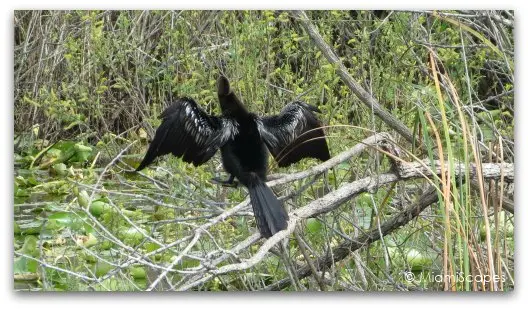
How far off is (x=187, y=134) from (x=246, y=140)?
0.74 ft

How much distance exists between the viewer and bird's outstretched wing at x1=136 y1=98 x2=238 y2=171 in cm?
346

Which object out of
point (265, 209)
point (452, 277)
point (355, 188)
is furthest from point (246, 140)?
point (452, 277)

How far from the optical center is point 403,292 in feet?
11.7

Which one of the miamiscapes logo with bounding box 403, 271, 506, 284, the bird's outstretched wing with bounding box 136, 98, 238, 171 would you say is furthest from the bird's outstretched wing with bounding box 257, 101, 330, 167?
the miamiscapes logo with bounding box 403, 271, 506, 284

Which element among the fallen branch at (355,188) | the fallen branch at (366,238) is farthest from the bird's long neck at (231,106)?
the fallen branch at (366,238)

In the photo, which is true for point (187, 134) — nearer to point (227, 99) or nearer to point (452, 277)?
point (227, 99)

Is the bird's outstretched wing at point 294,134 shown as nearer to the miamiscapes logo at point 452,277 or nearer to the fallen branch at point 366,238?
the fallen branch at point 366,238

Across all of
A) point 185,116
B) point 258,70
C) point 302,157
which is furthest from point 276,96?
point 185,116

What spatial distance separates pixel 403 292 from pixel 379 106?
→ 64cm

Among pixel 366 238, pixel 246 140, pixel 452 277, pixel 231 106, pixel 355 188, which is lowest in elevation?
pixel 452 277

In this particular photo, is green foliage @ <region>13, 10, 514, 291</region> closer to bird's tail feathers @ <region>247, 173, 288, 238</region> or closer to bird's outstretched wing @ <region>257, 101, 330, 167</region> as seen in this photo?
bird's outstretched wing @ <region>257, 101, 330, 167</region>

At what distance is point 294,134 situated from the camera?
3.66 m

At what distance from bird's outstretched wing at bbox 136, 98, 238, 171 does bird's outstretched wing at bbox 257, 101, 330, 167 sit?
0.51 feet

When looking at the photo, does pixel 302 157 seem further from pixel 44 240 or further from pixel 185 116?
pixel 44 240
